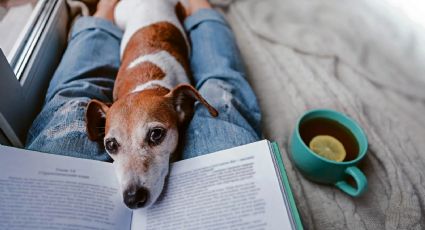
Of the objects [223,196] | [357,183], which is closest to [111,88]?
[223,196]

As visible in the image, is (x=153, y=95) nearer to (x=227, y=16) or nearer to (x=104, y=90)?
(x=104, y=90)

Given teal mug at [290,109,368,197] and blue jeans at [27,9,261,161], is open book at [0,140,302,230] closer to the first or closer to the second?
blue jeans at [27,9,261,161]

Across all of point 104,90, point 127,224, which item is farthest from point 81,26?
point 127,224

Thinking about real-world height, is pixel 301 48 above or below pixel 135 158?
below

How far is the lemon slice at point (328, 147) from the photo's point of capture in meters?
1.12

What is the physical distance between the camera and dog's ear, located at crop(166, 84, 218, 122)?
89 cm

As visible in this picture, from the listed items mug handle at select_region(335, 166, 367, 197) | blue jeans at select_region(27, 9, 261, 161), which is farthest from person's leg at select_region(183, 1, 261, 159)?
mug handle at select_region(335, 166, 367, 197)

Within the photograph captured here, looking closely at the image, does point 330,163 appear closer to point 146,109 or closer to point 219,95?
point 219,95

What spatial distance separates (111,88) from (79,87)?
16cm

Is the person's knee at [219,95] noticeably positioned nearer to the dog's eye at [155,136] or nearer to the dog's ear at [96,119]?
the dog's eye at [155,136]

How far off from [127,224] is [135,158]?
159 mm

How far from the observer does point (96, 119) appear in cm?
96

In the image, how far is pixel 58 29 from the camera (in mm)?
1328

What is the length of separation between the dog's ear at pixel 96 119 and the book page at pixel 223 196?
29 cm
